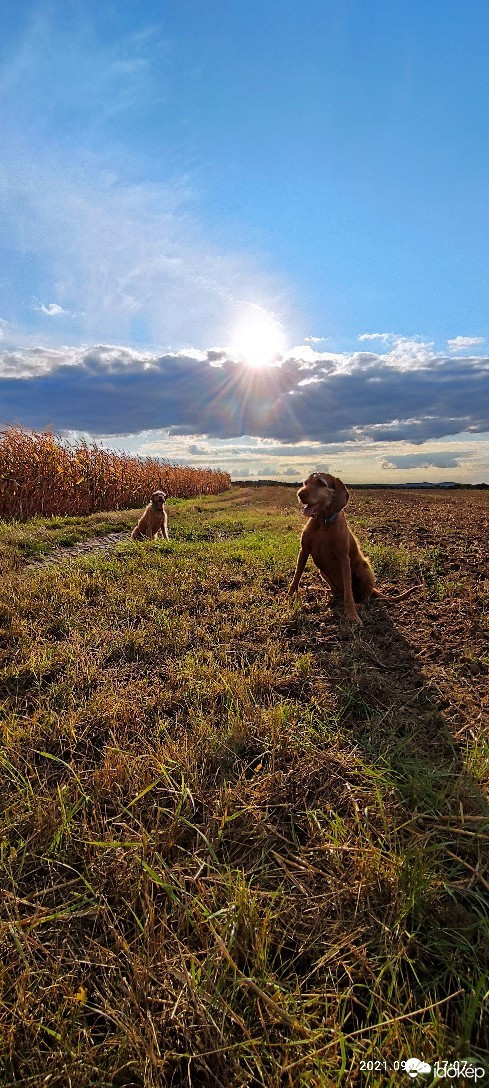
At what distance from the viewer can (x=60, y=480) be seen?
14500mm

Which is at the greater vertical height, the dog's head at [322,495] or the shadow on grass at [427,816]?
the dog's head at [322,495]

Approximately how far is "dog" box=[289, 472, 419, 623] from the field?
60 centimetres

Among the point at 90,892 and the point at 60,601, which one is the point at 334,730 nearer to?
the point at 90,892

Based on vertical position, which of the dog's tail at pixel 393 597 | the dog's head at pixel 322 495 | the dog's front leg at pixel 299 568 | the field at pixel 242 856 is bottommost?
the field at pixel 242 856

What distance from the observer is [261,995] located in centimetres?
118

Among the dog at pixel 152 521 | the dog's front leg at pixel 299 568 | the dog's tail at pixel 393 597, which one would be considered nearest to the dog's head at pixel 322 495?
the dog's front leg at pixel 299 568

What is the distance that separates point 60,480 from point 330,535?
1232 centimetres

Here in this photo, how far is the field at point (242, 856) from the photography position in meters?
1.14

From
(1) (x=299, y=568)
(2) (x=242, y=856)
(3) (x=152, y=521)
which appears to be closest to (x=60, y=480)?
(3) (x=152, y=521)

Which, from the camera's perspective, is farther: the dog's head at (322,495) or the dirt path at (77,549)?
the dirt path at (77,549)

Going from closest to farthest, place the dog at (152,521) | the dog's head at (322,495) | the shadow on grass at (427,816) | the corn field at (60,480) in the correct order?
1. the shadow on grass at (427,816)
2. the dog's head at (322,495)
3. the dog at (152,521)
4. the corn field at (60,480)

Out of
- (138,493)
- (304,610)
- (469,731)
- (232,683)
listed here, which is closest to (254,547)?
(304,610)

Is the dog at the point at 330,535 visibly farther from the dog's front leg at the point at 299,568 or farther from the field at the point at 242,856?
the field at the point at 242,856

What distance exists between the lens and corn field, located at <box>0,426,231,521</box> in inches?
516
